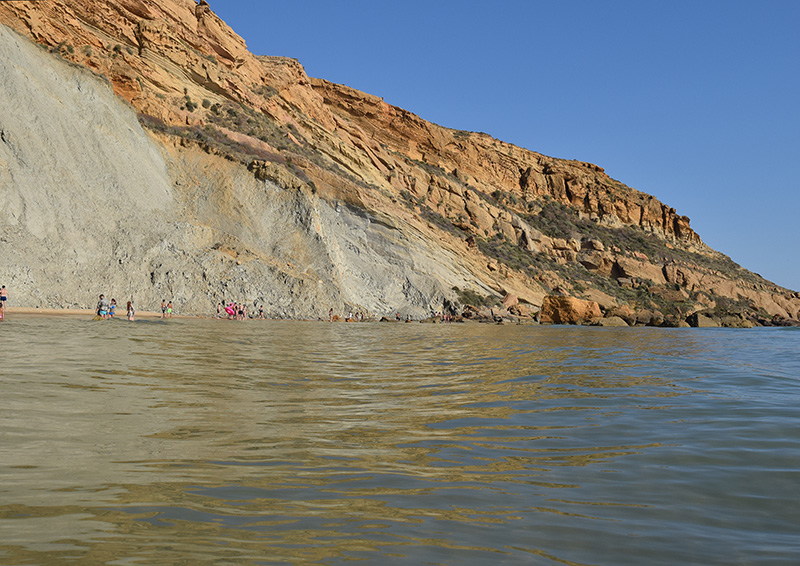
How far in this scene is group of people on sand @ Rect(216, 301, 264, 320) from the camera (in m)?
33.0

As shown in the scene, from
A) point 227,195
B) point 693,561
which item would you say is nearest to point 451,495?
point 693,561

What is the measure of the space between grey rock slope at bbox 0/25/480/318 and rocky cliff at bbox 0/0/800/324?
109 mm

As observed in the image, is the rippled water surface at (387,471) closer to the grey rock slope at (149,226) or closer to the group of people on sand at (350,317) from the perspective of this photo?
the grey rock slope at (149,226)

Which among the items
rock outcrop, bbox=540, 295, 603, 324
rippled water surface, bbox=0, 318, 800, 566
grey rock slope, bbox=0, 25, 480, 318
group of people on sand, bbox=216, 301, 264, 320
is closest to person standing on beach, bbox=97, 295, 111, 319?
grey rock slope, bbox=0, 25, 480, 318

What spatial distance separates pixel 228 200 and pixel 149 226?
649 cm

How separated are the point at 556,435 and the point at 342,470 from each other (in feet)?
7.66

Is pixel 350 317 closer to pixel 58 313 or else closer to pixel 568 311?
pixel 58 313

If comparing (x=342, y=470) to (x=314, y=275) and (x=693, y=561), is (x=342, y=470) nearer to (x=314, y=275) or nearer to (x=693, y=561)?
(x=693, y=561)

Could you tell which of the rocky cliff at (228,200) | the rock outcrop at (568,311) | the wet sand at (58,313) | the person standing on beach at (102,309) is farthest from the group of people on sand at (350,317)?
the rock outcrop at (568,311)

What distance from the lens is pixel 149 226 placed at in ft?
113

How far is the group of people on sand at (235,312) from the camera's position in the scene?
3300cm

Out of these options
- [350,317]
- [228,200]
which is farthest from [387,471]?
[228,200]

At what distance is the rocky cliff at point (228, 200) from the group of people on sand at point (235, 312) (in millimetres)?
621

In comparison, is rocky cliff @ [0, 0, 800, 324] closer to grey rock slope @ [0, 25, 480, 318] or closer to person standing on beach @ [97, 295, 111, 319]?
grey rock slope @ [0, 25, 480, 318]
